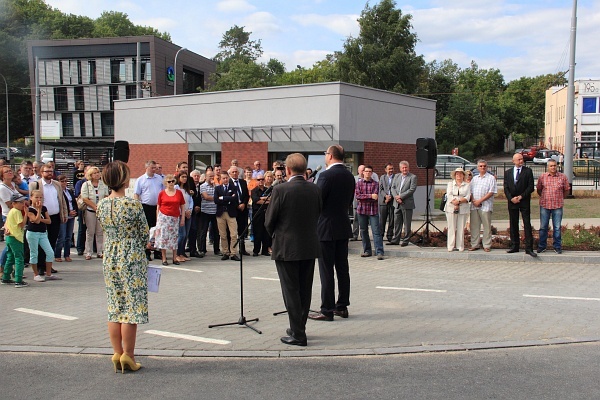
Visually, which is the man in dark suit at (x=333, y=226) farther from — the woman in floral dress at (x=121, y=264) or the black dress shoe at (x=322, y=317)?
the woman in floral dress at (x=121, y=264)

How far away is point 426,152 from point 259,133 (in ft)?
25.2

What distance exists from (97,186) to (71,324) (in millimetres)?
5593

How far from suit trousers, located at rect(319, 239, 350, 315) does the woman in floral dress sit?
2.46 metres

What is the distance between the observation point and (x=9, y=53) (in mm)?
75312

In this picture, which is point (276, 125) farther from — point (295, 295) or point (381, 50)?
point (381, 50)

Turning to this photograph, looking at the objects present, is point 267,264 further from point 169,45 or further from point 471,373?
point 169,45

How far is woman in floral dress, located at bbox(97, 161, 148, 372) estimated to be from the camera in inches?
216

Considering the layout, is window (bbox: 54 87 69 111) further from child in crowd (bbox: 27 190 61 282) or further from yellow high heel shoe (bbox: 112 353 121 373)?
yellow high heel shoe (bbox: 112 353 121 373)

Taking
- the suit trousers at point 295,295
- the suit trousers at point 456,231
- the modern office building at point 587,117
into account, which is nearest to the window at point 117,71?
the modern office building at point 587,117

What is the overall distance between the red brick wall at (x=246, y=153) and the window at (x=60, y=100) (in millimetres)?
49056

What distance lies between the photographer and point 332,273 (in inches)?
292

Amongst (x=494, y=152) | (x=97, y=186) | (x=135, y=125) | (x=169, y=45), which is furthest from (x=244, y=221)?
(x=494, y=152)

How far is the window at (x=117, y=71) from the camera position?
61281 mm

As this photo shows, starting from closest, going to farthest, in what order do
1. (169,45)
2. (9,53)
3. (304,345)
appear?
(304,345) < (169,45) < (9,53)
